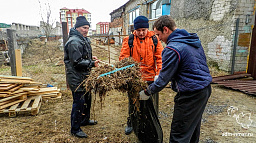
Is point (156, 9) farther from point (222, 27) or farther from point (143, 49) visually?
point (143, 49)

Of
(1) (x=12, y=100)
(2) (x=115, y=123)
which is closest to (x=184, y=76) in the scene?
(2) (x=115, y=123)

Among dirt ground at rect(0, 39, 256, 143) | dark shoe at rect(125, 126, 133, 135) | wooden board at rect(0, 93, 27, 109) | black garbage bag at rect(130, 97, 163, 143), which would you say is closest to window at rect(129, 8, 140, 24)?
dirt ground at rect(0, 39, 256, 143)

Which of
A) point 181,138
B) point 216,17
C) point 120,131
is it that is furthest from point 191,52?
point 216,17

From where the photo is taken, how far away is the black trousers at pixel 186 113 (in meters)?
1.74

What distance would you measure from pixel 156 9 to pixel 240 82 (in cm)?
802

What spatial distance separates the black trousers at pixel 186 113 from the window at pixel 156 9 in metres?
10.1

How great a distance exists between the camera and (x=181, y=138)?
1.80 meters

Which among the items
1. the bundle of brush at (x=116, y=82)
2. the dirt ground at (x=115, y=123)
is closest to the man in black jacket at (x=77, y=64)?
the dirt ground at (x=115, y=123)

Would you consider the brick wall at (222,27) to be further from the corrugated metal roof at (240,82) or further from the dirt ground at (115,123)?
the dirt ground at (115,123)

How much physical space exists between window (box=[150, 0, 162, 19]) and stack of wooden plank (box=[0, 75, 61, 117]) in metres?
A: 9.30

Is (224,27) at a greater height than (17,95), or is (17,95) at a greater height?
(224,27)

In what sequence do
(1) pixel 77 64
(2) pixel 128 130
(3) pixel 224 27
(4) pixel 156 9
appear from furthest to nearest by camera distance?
1. (4) pixel 156 9
2. (3) pixel 224 27
3. (2) pixel 128 130
4. (1) pixel 77 64

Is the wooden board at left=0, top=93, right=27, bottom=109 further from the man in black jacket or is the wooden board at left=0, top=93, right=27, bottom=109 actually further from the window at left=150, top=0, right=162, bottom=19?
the window at left=150, top=0, right=162, bottom=19

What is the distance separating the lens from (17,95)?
12.3ft
